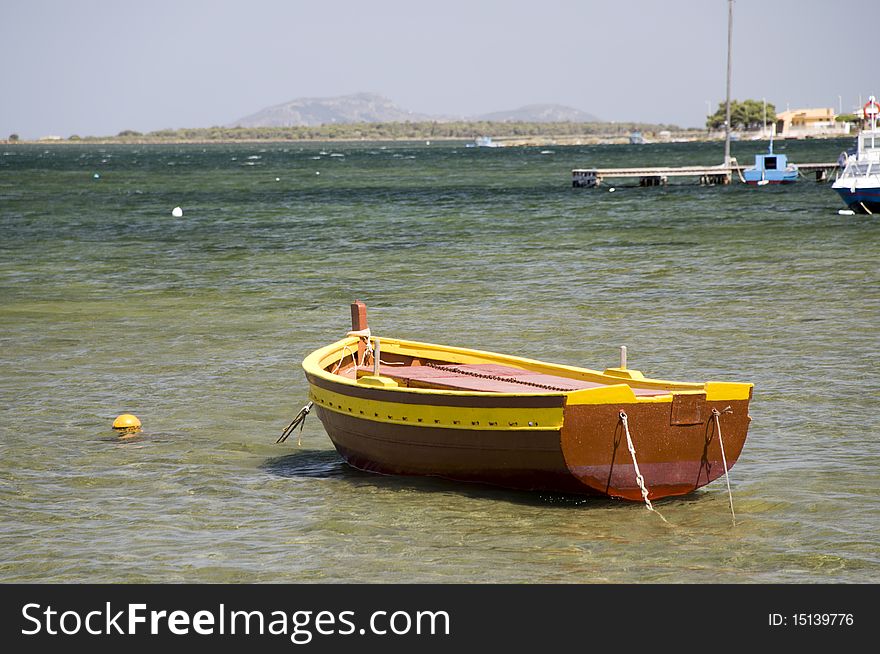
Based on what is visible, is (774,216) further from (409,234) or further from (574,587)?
(574,587)

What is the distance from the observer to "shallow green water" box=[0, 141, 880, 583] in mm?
10938

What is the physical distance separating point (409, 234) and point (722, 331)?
87.7 ft

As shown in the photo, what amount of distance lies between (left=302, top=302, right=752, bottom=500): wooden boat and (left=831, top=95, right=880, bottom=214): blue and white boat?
3962 cm

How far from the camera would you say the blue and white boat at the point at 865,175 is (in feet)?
163

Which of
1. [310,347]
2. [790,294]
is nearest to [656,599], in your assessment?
[310,347]

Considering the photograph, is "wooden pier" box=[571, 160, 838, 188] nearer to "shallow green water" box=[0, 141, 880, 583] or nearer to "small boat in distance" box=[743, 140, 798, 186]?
"small boat in distance" box=[743, 140, 798, 186]

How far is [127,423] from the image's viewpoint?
622 inches

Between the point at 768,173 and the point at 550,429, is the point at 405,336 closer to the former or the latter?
the point at 550,429

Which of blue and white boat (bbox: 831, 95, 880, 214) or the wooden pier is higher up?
blue and white boat (bbox: 831, 95, 880, 214)

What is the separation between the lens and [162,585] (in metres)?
10.1

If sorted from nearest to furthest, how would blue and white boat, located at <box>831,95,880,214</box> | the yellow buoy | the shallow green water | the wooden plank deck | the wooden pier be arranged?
the shallow green water < the wooden plank deck < the yellow buoy < blue and white boat, located at <box>831,95,880,214</box> < the wooden pier

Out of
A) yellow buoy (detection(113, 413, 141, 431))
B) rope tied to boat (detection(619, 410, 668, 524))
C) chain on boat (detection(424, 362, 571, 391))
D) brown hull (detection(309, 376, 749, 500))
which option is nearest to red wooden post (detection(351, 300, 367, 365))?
chain on boat (detection(424, 362, 571, 391))

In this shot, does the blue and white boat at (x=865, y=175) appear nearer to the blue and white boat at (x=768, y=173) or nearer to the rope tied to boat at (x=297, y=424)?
the blue and white boat at (x=768, y=173)

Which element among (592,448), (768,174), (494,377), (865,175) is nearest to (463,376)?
(494,377)
